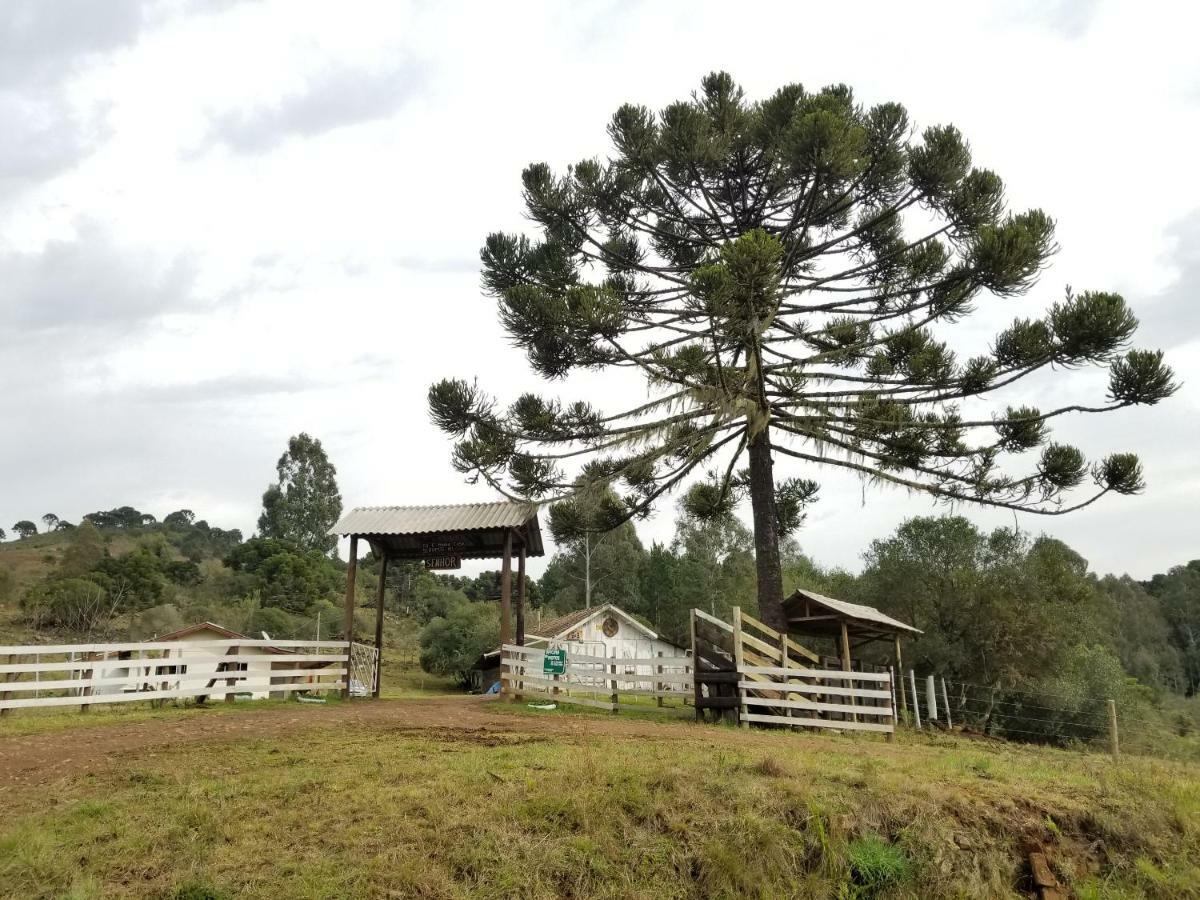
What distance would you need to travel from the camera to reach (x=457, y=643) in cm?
4134

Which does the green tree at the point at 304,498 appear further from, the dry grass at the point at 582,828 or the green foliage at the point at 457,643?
the dry grass at the point at 582,828

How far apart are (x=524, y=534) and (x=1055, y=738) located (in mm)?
17633

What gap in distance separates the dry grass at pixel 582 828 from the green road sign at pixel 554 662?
21.7ft

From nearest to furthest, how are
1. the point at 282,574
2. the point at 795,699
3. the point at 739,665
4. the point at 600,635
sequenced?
the point at 739,665 < the point at 795,699 < the point at 600,635 < the point at 282,574

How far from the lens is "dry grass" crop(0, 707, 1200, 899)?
242 inches

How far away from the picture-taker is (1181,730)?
3169cm

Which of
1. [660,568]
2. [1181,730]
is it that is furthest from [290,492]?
Result: [1181,730]

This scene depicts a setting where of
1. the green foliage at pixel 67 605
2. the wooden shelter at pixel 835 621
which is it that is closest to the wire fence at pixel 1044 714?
the wooden shelter at pixel 835 621

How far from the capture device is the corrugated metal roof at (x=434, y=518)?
16453mm

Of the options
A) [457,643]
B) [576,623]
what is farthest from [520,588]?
[457,643]

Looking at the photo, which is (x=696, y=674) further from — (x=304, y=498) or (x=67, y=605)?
(x=304, y=498)

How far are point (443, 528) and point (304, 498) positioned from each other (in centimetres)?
5107

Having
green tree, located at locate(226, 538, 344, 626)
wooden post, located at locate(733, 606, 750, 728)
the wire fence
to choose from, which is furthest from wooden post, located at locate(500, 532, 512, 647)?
green tree, located at locate(226, 538, 344, 626)

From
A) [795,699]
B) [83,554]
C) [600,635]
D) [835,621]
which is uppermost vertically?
[83,554]
